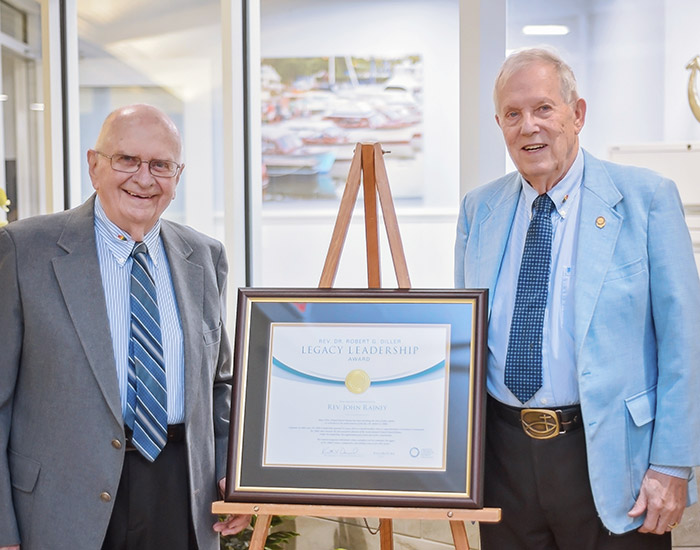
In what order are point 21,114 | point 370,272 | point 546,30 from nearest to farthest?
point 370,272 < point 546,30 < point 21,114

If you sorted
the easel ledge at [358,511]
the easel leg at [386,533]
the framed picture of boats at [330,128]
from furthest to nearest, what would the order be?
the framed picture of boats at [330,128]
the easel leg at [386,533]
the easel ledge at [358,511]

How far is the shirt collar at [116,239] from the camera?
193 cm

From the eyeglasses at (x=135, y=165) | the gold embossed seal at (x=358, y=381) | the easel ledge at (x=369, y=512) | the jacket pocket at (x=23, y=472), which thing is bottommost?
the easel ledge at (x=369, y=512)

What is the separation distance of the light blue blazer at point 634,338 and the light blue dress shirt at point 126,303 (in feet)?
2.88

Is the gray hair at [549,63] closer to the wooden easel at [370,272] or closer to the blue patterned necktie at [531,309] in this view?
the blue patterned necktie at [531,309]

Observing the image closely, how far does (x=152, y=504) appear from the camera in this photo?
6.22 ft

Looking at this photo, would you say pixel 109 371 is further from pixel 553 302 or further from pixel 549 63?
pixel 549 63

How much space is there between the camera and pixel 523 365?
72.9 inches

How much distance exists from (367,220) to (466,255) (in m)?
0.27

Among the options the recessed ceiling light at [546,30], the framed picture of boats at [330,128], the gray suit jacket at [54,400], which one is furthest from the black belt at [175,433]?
the framed picture of boats at [330,128]

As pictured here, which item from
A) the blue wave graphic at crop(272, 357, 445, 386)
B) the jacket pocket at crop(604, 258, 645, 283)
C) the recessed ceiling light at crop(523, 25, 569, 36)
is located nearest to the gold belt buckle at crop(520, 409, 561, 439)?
the blue wave graphic at crop(272, 357, 445, 386)

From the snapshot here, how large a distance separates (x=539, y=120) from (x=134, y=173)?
91cm

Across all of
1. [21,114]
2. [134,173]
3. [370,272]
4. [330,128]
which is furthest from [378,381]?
[21,114]

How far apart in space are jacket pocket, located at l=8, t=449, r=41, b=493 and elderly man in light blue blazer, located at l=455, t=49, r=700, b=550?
1009 millimetres
